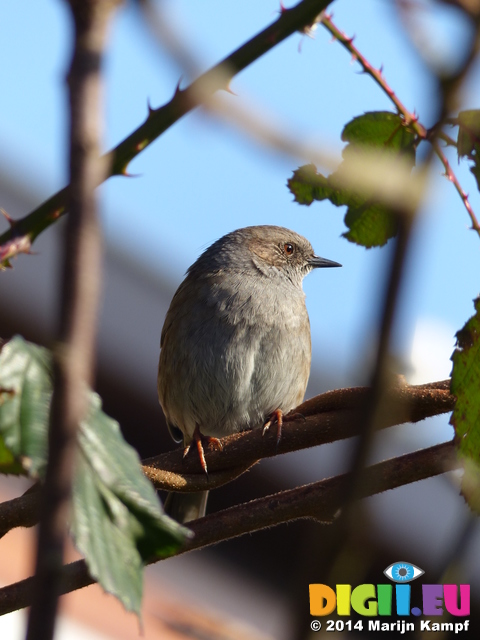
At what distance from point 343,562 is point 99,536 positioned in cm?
54

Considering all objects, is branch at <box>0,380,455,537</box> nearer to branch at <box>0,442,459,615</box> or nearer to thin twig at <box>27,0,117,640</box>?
branch at <box>0,442,459,615</box>

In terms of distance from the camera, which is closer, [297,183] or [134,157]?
[134,157]

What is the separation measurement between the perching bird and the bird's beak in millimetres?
812

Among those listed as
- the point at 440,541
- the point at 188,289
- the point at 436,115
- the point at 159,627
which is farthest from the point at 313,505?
the point at 159,627

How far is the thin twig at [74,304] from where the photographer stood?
0.66 m

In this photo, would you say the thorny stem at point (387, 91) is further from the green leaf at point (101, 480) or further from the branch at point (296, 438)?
the green leaf at point (101, 480)

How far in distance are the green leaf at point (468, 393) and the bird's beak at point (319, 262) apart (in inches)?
158

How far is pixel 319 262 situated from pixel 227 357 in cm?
156

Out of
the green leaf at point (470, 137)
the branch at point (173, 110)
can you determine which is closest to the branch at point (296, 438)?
the green leaf at point (470, 137)

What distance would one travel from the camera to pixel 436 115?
66 centimetres

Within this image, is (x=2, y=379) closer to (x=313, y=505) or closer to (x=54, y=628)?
(x=54, y=628)

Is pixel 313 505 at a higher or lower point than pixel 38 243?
lower

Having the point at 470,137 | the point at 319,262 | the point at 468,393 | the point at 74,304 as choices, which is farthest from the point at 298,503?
the point at 319,262

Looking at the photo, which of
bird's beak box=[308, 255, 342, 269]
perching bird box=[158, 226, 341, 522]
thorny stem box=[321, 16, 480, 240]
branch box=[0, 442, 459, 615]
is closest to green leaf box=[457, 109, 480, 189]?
thorny stem box=[321, 16, 480, 240]
